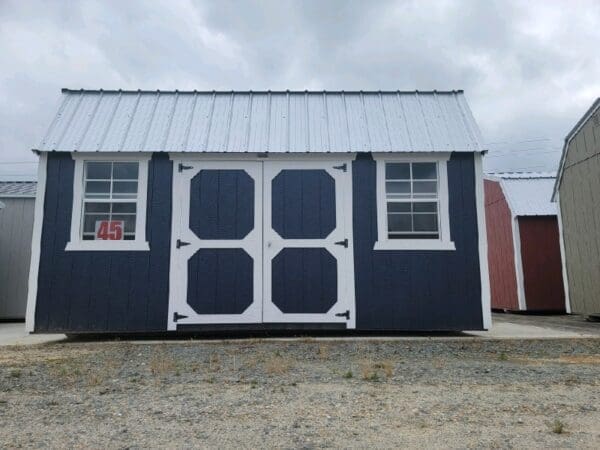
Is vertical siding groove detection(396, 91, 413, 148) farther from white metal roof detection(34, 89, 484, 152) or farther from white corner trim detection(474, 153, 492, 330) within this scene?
white corner trim detection(474, 153, 492, 330)

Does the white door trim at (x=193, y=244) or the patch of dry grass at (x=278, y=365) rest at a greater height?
the white door trim at (x=193, y=244)

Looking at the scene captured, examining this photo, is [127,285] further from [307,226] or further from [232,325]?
[307,226]

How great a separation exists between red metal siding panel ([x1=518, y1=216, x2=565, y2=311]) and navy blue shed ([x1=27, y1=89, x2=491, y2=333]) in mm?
7336

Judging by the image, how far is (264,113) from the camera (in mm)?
8578

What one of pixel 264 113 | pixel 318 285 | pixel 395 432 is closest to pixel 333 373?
pixel 395 432

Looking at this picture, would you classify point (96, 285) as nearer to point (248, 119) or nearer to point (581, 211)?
point (248, 119)

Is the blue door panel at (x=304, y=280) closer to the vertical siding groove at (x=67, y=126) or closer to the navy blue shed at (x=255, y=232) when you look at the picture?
the navy blue shed at (x=255, y=232)

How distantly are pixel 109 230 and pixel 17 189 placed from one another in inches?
302

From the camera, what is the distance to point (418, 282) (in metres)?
7.49

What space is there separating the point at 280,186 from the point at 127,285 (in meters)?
2.73

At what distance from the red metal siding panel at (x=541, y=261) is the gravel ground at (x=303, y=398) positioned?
834 cm

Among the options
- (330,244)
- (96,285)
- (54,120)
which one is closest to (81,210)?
(96,285)

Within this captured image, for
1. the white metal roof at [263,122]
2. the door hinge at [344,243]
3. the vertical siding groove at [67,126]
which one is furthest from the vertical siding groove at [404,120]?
the vertical siding groove at [67,126]

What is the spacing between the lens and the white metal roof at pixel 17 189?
12677mm
